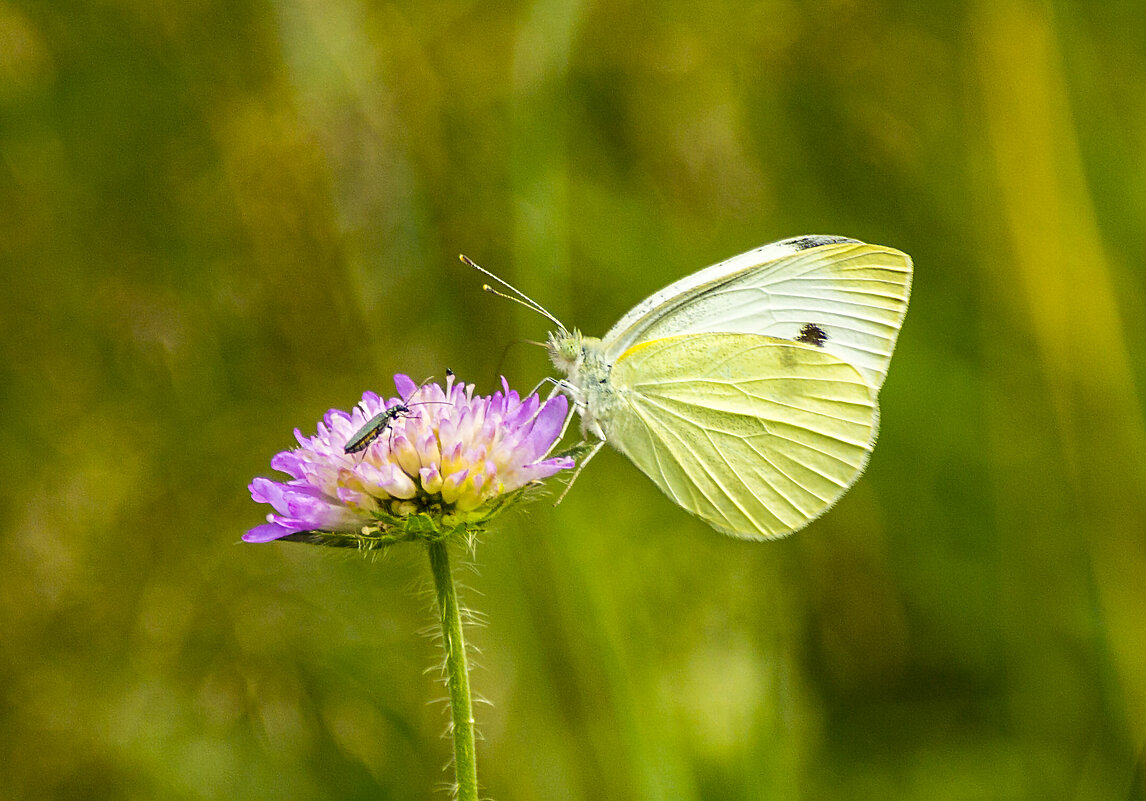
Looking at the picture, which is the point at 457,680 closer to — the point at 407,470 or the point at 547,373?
the point at 407,470

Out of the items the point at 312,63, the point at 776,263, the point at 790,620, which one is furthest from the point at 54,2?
the point at 790,620

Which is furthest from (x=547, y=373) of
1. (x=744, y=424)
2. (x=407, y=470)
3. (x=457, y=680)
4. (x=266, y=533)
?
(x=457, y=680)

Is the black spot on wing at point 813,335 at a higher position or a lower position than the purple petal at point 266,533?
higher

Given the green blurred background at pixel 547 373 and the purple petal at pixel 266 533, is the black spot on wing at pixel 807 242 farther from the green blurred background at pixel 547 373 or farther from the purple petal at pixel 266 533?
the purple petal at pixel 266 533

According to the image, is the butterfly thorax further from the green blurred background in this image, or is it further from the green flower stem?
the green flower stem

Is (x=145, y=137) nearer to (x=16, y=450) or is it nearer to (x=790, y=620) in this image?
(x=16, y=450)

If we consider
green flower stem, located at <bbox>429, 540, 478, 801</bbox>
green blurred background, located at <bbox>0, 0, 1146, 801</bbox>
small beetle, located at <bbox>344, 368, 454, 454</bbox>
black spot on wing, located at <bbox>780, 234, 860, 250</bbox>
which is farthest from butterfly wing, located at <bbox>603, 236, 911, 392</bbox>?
green flower stem, located at <bbox>429, 540, 478, 801</bbox>

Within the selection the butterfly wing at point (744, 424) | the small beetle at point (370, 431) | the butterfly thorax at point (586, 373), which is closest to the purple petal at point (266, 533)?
the small beetle at point (370, 431)

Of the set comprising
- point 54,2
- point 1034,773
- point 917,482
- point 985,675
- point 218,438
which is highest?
point 54,2
